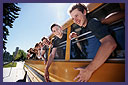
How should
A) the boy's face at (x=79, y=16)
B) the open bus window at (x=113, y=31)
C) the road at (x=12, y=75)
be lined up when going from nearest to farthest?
the open bus window at (x=113, y=31) < the boy's face at (x=79, y=16) < the road at (x=12, y=75)

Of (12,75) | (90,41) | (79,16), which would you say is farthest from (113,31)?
(12,75)

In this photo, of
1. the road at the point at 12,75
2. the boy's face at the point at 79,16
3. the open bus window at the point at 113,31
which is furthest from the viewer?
the road at the point at 12,75

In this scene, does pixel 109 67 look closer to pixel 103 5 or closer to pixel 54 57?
pixel 103 5

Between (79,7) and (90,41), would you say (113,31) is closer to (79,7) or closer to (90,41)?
(90,41)

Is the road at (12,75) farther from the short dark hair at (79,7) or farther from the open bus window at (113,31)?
the short dark hair at (79,7)

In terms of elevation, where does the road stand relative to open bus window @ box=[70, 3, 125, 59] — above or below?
below

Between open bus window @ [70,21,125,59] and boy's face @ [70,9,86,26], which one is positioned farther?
boy's face @ [70,9,86,26]

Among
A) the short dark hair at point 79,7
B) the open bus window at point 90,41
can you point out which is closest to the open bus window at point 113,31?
the open bus window at point 90,41

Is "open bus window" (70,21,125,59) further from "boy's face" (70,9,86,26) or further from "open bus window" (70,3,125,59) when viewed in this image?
"boy's face" (70,9,86,26)

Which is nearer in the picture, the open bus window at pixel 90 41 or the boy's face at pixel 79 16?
the open bus window at pixel 90 41

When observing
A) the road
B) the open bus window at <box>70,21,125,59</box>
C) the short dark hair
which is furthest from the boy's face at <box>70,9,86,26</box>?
the road

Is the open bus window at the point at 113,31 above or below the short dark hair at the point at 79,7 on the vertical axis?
below

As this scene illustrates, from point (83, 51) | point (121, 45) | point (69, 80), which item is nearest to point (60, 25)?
point (83, 51)

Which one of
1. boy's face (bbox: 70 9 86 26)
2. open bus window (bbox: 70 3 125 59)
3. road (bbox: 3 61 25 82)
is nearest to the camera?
open bus window (bbox: 70 3 125 59)
